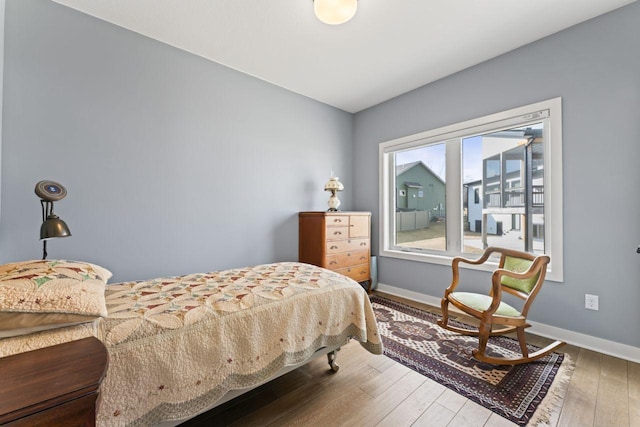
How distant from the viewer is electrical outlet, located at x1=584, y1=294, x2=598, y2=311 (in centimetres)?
218

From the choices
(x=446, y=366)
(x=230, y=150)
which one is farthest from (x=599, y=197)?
(x=230, y=150)

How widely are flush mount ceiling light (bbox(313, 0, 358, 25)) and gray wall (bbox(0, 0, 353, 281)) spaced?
1.10 metres

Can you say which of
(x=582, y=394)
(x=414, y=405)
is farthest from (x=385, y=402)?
(x=582, y=394)

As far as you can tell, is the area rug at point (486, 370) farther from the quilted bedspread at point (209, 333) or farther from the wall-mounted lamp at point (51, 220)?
the wall-mounted lamp at point (51, 220)

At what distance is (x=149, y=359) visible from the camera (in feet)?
3.56

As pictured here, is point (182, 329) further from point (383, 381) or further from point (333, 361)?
point (383, 381)

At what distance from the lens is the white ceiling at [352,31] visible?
6.77ft

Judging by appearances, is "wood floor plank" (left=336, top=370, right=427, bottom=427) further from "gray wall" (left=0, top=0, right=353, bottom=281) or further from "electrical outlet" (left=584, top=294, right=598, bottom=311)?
"gray wall" (left=0, top=0, right=353, bottom=281)

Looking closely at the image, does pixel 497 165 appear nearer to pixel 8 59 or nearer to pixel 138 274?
pixel 138 274

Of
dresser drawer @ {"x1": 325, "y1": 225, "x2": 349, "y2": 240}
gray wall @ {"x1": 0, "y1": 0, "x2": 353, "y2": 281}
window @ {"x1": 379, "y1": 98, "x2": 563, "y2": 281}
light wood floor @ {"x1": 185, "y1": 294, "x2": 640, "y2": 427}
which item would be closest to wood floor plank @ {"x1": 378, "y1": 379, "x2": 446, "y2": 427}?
light wood floor @ {"x1": 185, "y1": 294, "x2": 640, "y2": 427}

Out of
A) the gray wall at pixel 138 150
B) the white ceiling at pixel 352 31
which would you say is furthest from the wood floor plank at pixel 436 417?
the white ceiling at pixel 352 31

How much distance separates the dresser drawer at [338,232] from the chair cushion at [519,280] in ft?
5.68

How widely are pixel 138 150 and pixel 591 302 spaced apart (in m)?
4.21

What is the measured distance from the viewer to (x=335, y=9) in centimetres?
183
